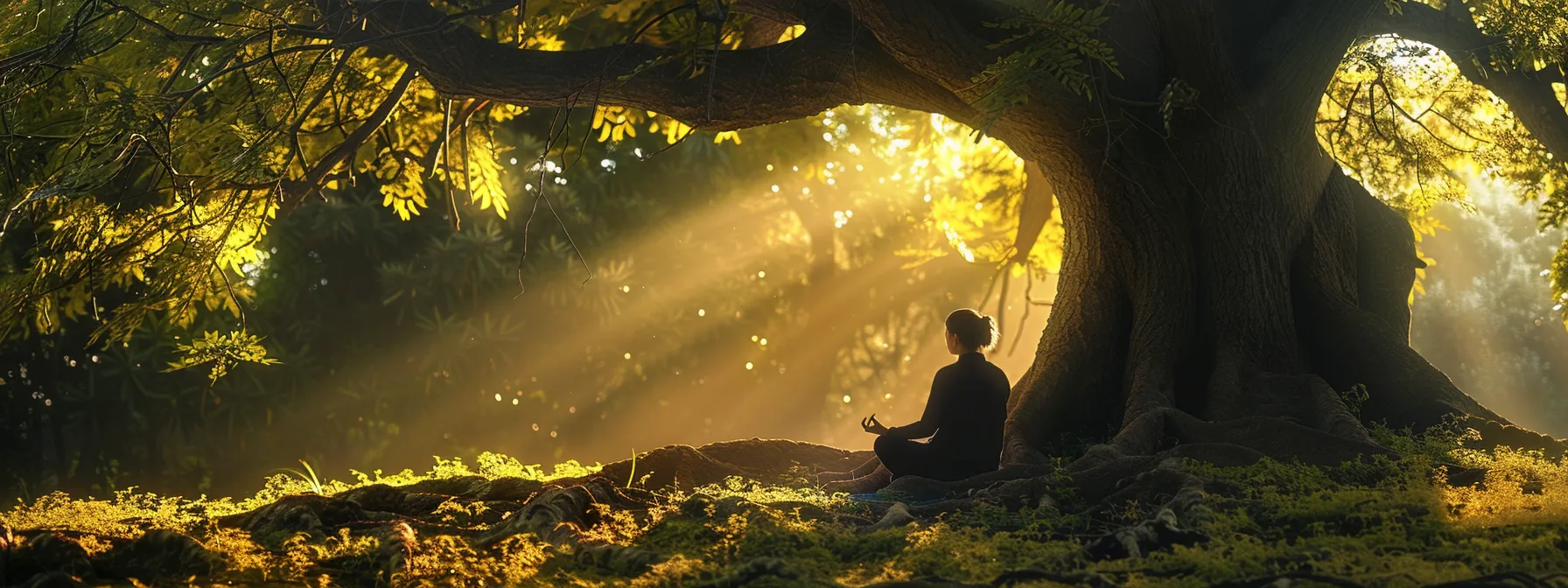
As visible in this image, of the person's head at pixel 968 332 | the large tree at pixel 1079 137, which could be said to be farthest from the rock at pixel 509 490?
the person's head at pixel 968 332

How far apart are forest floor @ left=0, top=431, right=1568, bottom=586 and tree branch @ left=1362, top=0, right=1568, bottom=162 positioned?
422 centimetres

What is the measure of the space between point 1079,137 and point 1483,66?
4100 mm

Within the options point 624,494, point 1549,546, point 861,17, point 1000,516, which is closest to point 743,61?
point 861,17

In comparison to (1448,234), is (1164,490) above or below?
below

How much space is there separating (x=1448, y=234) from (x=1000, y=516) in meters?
43.9

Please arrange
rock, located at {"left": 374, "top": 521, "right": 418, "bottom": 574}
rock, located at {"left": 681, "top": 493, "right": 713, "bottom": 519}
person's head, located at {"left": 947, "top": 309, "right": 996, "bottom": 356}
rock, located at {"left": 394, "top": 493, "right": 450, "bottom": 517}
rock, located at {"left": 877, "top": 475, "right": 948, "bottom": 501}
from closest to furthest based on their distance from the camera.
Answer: rock, located at {"left": 374, "top": 521, "right": 418, "bottom": 574} < rock, located at {"left": 681, "top": 493, "right": 713, "bottom": 519} < rock, located at {"left": 394, "top": 493, "right": 450, "bottom": 517} < rock, located at {"left": 877, "top": 475, "right": 948, "bottom": 501} < person's head, located at {"left": 947, "top": 309, "right": 996, "bottom": 356}

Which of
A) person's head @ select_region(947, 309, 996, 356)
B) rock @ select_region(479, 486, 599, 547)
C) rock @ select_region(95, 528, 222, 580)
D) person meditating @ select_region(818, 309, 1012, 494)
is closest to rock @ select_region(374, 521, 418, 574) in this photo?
rock @ select_region(479, 486, 599, 547)

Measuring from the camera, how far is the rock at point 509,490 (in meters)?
6.19

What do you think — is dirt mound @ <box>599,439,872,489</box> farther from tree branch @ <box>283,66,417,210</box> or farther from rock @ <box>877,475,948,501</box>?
tree branch @ <box>283,66,417,210</box>

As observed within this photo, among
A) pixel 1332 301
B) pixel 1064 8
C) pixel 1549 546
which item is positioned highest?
pixel 1064 8

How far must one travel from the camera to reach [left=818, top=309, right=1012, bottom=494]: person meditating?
6.94 m

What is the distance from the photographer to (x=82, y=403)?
15.3 m

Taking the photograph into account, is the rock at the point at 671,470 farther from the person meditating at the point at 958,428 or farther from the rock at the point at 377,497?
the rock at the point at 377,497

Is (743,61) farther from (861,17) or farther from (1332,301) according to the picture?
(1332,301)
